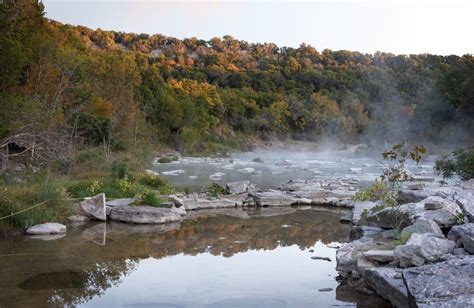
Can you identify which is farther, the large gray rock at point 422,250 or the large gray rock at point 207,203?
the large gray rock at point 207,203

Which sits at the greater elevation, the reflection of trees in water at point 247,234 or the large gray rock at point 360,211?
the large gray rock at point 360,211

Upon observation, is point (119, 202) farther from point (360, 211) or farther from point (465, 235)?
point (465, 235)

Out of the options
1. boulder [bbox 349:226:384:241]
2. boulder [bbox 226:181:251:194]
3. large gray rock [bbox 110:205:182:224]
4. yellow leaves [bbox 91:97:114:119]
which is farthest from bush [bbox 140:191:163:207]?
yellow leaves [bbox 91:97:114:119]

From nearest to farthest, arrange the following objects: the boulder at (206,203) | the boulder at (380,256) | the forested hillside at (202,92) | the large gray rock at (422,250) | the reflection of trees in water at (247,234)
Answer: the large gray rock at (422,250) → the boulder at (380,256) → the reflection of trees in water at (247,234) → the boulder at (206,203) → the forested hillside at (202,92)

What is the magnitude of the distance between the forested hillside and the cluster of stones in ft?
28.8

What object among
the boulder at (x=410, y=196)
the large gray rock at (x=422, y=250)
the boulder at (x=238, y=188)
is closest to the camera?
the large gray rock at (x=422, y=250)

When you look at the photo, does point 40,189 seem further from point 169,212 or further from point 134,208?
point 169,212

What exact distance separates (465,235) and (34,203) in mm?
8445

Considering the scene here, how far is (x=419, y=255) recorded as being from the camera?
6215 mm

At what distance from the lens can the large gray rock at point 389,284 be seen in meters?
5.64

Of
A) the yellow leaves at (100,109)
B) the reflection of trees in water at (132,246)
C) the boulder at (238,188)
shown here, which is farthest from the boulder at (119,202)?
the yellow leaves at (100,109)

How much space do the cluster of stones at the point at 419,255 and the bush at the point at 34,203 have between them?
6369 millimetres

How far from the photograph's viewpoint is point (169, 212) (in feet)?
40.3

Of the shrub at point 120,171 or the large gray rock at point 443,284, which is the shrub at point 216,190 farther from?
the large gray rock at point 443,284
